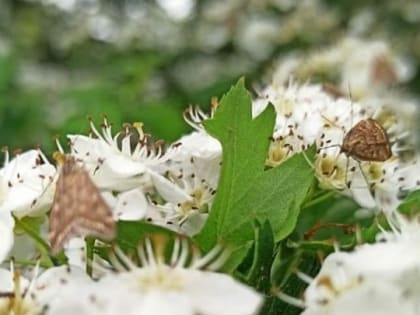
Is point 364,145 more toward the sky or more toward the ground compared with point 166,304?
more toward the sky

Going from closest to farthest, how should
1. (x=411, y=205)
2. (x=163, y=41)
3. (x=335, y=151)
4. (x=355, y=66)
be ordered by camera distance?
(x=411, y=205), (x=335, y=151), (x=355, y=66), (x=163, y=41)

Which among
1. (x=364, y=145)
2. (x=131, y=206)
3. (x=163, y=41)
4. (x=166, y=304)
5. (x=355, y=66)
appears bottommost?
(x=166, y=304)

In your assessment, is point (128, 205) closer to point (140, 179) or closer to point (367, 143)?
point (140, 179)

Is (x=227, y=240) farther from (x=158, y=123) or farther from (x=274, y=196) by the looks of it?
(x=158, y=123)

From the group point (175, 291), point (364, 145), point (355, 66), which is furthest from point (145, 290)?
point (355, 66)

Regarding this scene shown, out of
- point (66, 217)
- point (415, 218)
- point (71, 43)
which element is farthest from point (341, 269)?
point (71, 43)

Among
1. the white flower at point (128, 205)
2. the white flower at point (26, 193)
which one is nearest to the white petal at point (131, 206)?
the white flower at point (128, 205)
